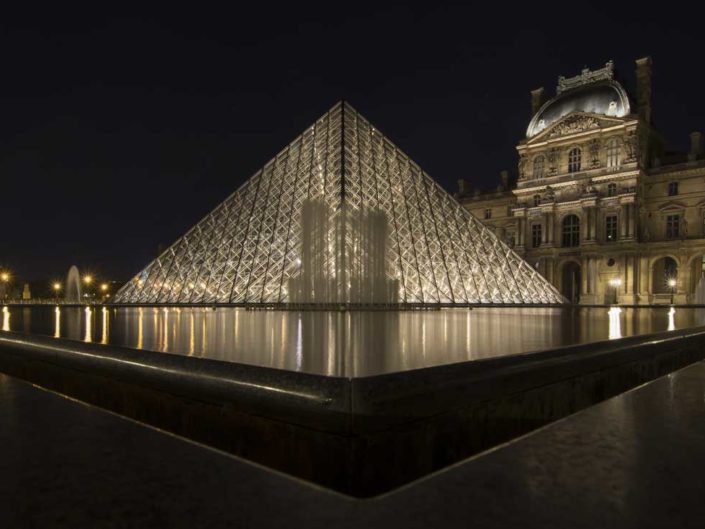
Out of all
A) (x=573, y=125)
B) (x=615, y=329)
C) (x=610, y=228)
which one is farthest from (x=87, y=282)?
(x=615, y=329)

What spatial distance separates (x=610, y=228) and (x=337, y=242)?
25652 millimetres

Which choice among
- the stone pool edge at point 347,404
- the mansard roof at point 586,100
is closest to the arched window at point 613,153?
the mansard roof at point 586,100

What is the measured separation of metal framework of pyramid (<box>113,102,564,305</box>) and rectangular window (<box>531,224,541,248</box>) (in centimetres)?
1846

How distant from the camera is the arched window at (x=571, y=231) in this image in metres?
34.8

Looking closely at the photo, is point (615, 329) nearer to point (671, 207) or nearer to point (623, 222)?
point (623, 222)

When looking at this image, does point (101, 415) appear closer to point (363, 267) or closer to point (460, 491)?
point (460, 491)

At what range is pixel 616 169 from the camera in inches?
1278

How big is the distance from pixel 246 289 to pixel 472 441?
44.4 feet

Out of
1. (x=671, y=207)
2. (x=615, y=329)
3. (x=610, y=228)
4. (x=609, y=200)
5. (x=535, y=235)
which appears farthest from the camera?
(x=535, y=235)

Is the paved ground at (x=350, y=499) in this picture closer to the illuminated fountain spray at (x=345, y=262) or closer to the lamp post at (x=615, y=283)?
the illuminated fountain spray at (x=345, y=262)

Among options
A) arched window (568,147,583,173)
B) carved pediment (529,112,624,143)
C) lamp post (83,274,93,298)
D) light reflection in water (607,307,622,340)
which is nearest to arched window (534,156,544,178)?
carved pediment (529,112,624,143)

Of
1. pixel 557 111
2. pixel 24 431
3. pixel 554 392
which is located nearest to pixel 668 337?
→ pixel 554 392

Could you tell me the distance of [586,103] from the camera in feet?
115

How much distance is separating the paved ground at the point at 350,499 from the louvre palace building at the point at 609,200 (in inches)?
1271
